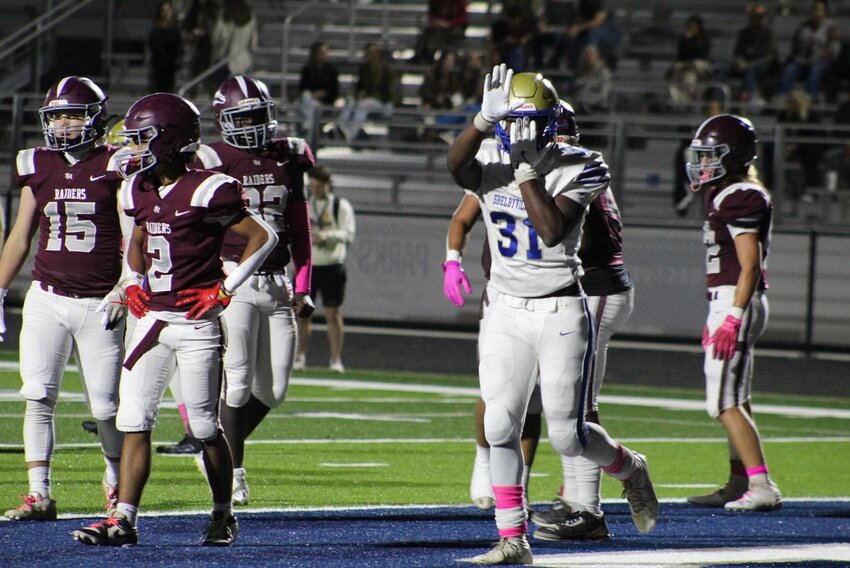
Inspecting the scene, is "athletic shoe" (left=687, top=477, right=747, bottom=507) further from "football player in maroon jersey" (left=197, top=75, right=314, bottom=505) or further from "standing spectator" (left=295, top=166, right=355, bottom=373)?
"standing spectator" (left=295, top=166, right=355, bottom=373)

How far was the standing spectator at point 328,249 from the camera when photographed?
47.6ft

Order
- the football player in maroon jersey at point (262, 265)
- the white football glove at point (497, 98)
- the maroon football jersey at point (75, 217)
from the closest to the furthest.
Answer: the white football glove at point (497, 98) → the maroon football jersey at point (75, 217) → the football player in maroon jersey at point (262, 265)

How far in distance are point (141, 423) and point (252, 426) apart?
1710 mm

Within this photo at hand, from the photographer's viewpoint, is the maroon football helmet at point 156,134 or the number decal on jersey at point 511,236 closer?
the number decal on jersey at point 511,236

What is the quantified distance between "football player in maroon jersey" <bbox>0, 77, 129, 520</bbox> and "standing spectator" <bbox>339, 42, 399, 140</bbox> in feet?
39.9

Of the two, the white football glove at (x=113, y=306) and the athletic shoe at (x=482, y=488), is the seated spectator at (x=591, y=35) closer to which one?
the athletic shoe at (x=482, y=488)

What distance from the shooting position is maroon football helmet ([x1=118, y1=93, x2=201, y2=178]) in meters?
5.77

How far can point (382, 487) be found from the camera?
803cm

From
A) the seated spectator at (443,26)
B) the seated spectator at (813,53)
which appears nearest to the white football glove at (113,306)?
the seated spectator at (813,53)

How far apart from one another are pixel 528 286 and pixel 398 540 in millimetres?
1321

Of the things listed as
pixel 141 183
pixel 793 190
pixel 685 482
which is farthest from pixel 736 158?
pixel 793 190

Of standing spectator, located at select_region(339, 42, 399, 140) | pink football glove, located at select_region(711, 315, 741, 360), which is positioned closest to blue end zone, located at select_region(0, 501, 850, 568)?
pink football glove, located at select_region(711, 315, 741, 360)

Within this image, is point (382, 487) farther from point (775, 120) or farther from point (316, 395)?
point (775, 120)

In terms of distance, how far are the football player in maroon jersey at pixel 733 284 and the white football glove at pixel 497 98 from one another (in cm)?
257
